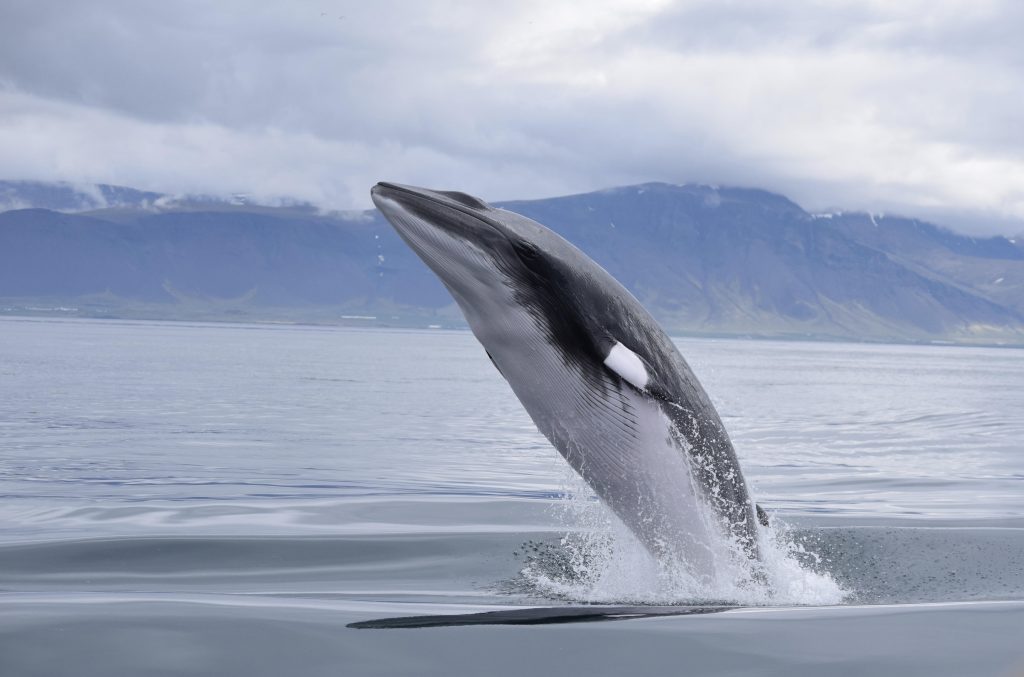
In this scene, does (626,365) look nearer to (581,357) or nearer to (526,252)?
(581,357)

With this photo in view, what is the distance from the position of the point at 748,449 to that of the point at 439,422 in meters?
9.77

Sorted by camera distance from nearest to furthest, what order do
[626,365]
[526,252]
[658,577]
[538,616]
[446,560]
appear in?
1. [538,616]
2. [626,365]
3. [526,252]
4. [658,577]
5. [446,560]

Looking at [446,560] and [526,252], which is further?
[446,560]

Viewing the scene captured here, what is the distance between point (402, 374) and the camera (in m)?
69.9

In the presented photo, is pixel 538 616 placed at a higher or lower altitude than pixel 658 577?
higher

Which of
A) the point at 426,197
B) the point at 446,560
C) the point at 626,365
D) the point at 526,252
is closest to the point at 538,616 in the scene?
the point at 626,365

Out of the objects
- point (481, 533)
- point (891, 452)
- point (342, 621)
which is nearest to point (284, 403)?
point (891, 452)

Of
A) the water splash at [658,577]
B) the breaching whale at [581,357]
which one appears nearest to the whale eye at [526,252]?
the breaching whale at [581,357]

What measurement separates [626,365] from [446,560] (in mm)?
3804

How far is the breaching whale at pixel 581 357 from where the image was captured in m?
8.20

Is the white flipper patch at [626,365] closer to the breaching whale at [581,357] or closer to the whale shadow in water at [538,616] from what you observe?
the breaching whale at [581,357]

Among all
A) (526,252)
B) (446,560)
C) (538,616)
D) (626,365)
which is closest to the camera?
(538,616)

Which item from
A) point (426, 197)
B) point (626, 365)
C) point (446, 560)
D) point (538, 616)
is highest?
point (426, 197)

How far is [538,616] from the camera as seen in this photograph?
6.89 m
